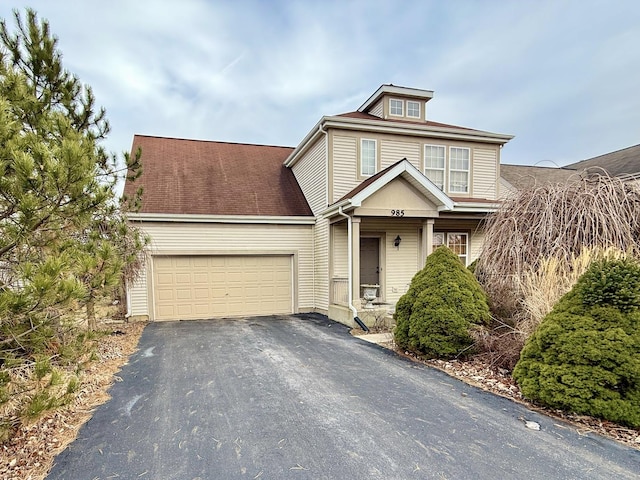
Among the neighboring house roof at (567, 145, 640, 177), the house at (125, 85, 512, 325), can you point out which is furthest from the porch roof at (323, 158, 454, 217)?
the neighboring house roof at (567, 145, 640, 177)

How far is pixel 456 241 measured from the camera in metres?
12.3

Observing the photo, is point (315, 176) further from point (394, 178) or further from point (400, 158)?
point (394, 178)

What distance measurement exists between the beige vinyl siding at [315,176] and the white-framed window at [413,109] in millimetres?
3826

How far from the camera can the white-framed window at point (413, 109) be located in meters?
12.5

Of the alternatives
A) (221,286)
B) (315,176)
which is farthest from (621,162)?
(221,286)

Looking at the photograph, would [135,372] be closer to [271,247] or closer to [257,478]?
[257,478]

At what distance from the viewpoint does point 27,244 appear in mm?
3018

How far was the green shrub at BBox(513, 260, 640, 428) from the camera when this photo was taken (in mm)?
3650

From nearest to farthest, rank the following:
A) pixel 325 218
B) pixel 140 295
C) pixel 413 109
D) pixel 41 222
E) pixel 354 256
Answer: pixel 41 222
pixel 354 256
pixel 140 295
pixel 325 218
pixel 413 109

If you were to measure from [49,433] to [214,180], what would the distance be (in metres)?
9.99

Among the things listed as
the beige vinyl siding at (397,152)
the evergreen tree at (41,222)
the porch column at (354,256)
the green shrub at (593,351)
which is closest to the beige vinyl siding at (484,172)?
the beige vinyl siding at (397,152)

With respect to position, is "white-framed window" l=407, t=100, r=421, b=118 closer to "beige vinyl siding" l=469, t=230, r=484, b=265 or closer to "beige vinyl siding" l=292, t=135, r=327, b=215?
"beige vinyl siding" l=292, t=135, r=327, b=215

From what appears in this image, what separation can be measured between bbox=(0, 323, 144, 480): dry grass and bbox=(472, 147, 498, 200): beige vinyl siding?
12030 mm

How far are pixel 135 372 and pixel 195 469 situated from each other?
11.3ft
